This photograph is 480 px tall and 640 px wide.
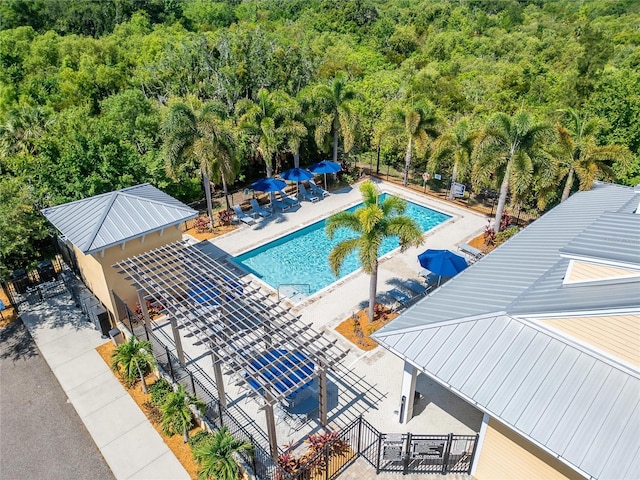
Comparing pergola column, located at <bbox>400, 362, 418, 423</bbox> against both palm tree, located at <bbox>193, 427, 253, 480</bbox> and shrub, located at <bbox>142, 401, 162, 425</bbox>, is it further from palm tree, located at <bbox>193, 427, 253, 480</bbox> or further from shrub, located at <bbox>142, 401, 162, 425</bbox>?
shrub, located at <bbox>142, 401, 162, 425</bbox>

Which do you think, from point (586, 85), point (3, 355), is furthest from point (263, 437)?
point (586, 85)

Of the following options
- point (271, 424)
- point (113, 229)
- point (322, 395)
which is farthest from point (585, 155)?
point (113, 229)

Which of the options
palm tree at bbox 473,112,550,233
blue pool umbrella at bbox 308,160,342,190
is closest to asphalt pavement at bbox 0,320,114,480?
blue pool umbrella at bbox 308,160,342,190

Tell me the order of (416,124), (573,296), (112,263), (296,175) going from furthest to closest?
(296,175) < (416,124) < (112,263) < (573,296)

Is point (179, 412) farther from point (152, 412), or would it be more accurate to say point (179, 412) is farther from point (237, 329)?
point (237, 329)

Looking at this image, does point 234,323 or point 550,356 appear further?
point 234,323

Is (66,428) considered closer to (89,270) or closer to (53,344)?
(53,344)
